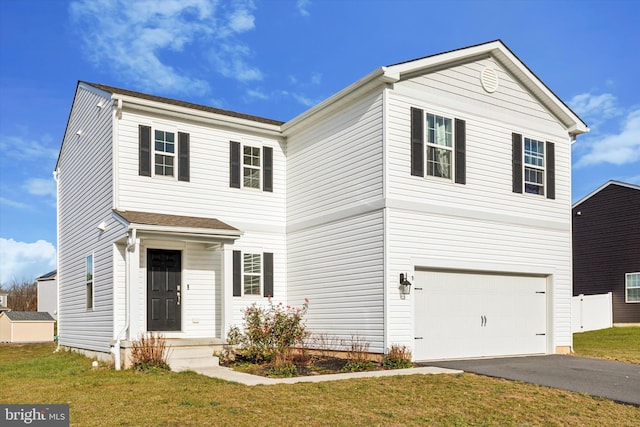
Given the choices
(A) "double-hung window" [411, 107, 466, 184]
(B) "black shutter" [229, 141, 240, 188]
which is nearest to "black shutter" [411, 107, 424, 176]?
(A) "double-hung window" [411, 107, 466, 184]

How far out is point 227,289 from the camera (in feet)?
48.7

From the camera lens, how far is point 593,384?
11.1m

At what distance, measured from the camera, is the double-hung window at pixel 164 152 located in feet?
51.0

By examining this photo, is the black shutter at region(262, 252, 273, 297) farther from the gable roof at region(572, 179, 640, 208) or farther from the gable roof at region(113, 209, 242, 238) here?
the gable roof at region(572, 179, 640, 208)

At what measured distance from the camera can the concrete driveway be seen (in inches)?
417

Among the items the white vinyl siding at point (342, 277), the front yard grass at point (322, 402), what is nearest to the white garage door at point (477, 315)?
the white vinyl siding at point (342, 277)

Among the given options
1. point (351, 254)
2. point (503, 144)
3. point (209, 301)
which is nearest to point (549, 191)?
point (503, 144)

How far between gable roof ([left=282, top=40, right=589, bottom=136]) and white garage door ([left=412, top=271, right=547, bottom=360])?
14.5 feet

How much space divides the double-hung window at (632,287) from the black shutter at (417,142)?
1757cm

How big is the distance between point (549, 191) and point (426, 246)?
4.67 meters

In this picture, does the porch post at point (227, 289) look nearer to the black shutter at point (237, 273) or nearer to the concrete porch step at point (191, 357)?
the concrete porch step at point (191, 357)

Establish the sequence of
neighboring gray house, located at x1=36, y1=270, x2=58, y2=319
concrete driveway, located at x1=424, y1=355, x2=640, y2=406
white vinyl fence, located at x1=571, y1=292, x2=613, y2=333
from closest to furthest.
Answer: concrete driveway, located at x1=424, y1=355, x2=640, y2=406 < white vinyl fence, located at x1=571, y1=292, x2=613, y2=333 < neighboring gray house, located at x1=36, y1=270, x2=58, y2=319

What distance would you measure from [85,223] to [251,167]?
16.2ft

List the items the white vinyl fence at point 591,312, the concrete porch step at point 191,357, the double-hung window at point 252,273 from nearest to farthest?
the concrete porch step at point 191,357 → the double-hung window at point 252,273 → the white vinyl fence at point 591,312
